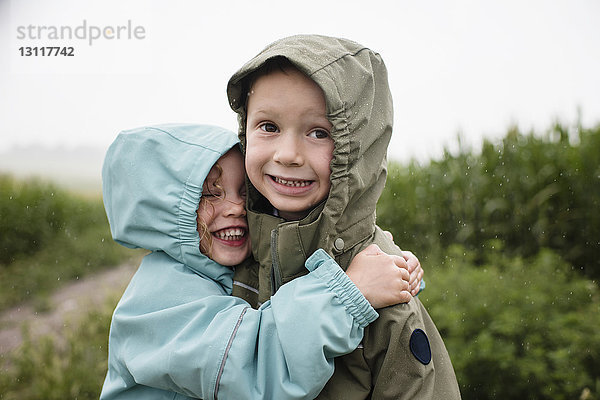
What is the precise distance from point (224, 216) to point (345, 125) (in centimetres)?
66

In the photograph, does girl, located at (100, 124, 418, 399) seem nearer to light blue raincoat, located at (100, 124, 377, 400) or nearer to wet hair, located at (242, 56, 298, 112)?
light blue raincoat, located at (100, 124, 377, 400)

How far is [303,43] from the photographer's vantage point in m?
2.00

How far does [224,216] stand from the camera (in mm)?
2260

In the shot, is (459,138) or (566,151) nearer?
(566,151)

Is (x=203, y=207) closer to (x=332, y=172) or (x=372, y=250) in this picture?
(x=332, y=172)

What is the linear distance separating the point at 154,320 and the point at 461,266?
333 cm

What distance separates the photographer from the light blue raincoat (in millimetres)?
1794

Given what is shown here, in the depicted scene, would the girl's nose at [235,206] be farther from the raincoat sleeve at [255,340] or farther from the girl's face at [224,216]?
the raincoat sleeve at [255,340]

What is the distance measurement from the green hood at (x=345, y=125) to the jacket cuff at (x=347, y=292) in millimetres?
135

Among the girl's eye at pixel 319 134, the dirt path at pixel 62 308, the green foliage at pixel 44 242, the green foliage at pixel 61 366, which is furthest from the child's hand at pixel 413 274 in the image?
the green foliage at pixel 44 242

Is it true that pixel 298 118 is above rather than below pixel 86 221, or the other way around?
above

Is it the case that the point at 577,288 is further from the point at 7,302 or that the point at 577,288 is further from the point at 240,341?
the point at 7,302

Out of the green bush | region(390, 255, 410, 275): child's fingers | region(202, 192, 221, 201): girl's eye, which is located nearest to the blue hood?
region(202, 192, 221, 201): girl's eye

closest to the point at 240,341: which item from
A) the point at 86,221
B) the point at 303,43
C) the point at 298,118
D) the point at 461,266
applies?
the point at 298,118
